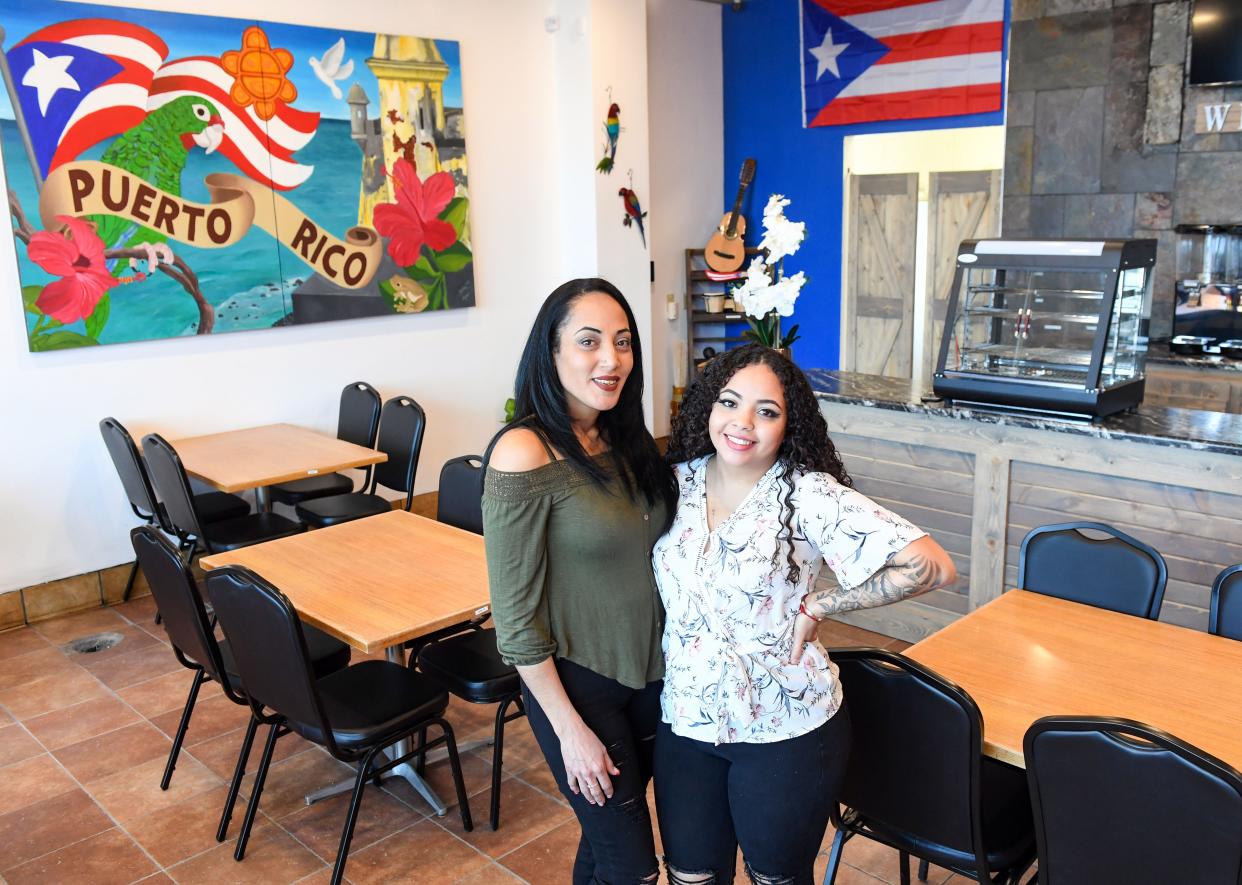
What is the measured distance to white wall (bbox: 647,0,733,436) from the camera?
7090 mm

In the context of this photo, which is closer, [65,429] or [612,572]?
[612,572]

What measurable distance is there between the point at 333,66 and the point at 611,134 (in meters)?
1.67

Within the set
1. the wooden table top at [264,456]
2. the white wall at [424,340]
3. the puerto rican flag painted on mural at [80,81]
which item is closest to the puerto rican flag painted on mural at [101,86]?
the puerto rican flag painted on mural at [80,81]

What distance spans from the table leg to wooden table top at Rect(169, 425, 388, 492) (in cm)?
129

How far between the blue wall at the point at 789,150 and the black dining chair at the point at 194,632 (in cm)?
461

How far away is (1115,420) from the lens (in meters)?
3.62

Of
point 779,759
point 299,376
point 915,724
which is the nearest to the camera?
point 779,759

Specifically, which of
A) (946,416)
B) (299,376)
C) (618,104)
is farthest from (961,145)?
(299,376)

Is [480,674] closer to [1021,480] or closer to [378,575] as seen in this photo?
[378,575]

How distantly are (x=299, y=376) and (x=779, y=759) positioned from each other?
14.0 feet

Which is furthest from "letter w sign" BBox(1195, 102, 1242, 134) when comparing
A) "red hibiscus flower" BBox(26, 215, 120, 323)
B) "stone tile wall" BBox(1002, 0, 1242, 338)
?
"red hibiscus flower" BBox(26, 215, 120, 323)

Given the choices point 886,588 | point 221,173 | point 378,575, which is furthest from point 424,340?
point 886,588

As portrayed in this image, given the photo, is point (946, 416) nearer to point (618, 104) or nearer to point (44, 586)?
point (618, 104)

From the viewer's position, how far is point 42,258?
4.56m
